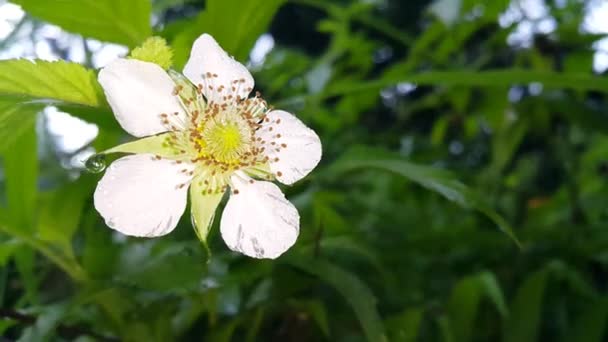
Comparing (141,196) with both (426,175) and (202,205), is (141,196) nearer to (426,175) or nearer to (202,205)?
(202,205)

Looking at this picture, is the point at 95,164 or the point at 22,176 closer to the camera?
the point at 95,164

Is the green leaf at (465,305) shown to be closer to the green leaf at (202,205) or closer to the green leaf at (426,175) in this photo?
the green leaf at (426,175)

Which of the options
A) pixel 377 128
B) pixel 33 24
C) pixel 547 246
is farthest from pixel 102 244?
pixel 377 128

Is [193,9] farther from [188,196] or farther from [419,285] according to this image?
[188,196]

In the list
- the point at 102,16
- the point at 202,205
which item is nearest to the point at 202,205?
the point at 202,205

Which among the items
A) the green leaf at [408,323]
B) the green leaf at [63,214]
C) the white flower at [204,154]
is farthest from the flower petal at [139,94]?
the green leaf at [408,323]

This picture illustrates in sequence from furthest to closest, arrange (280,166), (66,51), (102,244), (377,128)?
1. (377,128)
2. (66,51)
3. (102,244)
4. (280,166)

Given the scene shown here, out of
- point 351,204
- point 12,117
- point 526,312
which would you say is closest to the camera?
point 12,117
